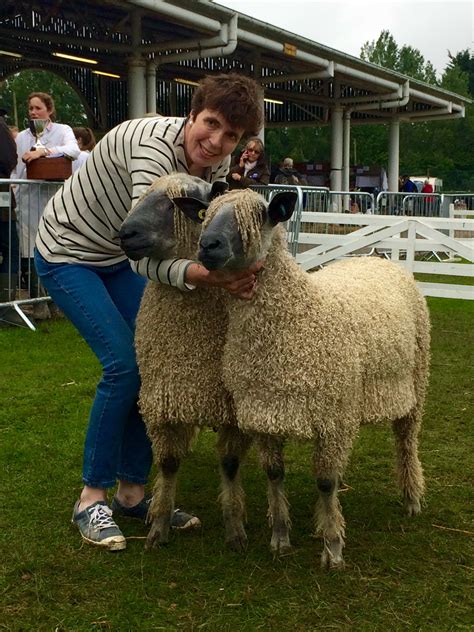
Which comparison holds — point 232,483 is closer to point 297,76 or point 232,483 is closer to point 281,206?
point 281,206

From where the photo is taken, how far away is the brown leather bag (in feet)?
25.2

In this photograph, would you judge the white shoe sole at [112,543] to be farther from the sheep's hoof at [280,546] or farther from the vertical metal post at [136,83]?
the vertical metal post at [136,83]

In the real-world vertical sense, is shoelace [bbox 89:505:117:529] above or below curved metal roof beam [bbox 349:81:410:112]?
below

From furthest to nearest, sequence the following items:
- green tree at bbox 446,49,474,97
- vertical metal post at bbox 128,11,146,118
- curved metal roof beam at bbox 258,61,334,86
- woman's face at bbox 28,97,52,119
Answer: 1. green tree at bbox 446,49,474,97
2. curved metal roof beam at bbox 258,61,334,86
3. vertical metal post at bbox 128,11,146,118
4. woman's face at bbox 28,97,52,119

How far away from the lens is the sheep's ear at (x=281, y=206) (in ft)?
9.14

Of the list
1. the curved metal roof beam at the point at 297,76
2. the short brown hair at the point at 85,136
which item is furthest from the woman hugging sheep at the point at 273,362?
the curved metal roof beam at the point at 297,76

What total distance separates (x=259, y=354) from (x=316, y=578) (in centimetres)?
94

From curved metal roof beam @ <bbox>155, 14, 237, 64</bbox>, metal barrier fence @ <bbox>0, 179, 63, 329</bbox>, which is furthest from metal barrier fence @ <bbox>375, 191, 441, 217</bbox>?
metal barrier fence @ <bbox>0, 179, 63, 329</bbox>

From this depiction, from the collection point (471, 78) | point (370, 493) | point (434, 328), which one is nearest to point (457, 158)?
point (471, 78)

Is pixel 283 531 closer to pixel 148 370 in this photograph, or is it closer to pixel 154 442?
pixel 154 442

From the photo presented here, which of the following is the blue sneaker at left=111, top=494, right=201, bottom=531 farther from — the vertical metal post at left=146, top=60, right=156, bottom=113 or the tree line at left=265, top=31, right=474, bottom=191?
the tree line at left=265, top=31, right=474, bottom=191

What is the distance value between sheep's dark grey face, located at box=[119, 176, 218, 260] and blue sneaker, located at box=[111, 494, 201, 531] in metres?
1.28

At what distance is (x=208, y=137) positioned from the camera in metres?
3.02

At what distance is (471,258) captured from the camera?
742 cm
